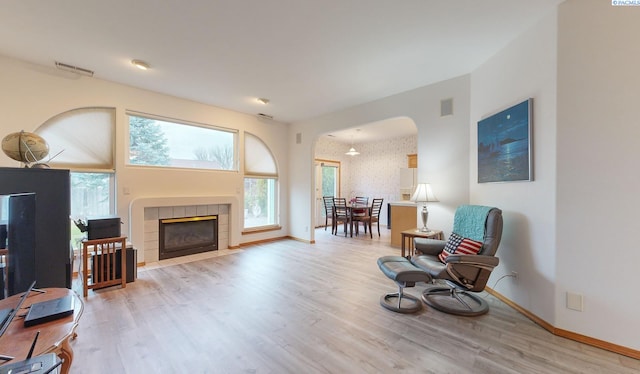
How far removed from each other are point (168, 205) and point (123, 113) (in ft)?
4.99

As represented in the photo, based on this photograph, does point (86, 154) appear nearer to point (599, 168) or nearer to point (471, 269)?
point (471, 269)

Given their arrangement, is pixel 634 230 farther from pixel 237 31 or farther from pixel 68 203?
pixel 68 203

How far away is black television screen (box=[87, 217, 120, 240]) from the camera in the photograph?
10.1 ft

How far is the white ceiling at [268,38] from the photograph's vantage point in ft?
7.18

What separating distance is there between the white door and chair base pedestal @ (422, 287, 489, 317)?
5283mm

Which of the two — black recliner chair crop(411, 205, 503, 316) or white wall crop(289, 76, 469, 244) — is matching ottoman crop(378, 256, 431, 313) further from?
white wall crop(289, 76, 469, 244)

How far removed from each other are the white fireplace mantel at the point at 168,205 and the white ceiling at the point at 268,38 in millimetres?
1776

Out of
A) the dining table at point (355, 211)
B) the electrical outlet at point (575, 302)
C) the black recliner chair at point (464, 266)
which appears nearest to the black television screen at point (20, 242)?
the black recliner chair at point (464, 266)

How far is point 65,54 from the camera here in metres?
2.96

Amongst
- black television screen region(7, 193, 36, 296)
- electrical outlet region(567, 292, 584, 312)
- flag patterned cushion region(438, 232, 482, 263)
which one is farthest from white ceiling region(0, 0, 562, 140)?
electrical outlet region(567, 292, 584, 312)

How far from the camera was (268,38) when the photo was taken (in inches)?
104

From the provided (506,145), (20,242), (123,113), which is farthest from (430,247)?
(123,113)

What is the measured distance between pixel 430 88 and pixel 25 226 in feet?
14.4

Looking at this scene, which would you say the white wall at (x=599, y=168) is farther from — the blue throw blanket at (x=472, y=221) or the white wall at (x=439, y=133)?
the white wall at (x=439, y=133)
